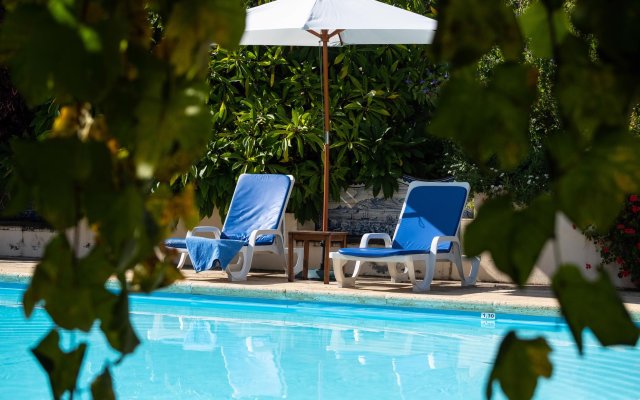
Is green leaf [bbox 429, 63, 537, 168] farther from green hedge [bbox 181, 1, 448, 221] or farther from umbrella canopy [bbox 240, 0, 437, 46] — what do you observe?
green hedge [bbox 181, 1, 448, 221]

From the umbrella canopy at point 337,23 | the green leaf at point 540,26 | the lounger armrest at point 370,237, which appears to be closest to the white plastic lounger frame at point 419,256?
the lounger armrest at point 370,237

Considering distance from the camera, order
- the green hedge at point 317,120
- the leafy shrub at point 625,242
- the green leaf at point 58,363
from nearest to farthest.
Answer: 1. the green leaf at point 58,363
2. the leafy shrub at point 625,242
3. the green hedge at point 317,120

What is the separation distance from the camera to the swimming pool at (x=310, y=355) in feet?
18.2

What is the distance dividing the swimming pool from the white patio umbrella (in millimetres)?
1957

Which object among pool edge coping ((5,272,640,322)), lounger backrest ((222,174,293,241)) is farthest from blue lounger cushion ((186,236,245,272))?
lounger backrest ((222,174,293,241))

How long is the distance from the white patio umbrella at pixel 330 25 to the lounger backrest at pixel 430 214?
80cm

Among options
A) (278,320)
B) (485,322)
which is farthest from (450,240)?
(278,320)

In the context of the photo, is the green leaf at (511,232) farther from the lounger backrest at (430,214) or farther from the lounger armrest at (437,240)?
the lounger backrest at (430,214)

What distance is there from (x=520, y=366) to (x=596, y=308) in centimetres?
6

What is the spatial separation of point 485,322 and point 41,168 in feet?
25.4

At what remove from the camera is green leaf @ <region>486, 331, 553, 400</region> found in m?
0.53

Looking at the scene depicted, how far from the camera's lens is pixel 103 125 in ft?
1.77

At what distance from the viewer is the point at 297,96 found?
37.9 feet

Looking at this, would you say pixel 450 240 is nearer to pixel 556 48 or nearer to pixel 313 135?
pixel 313 135
